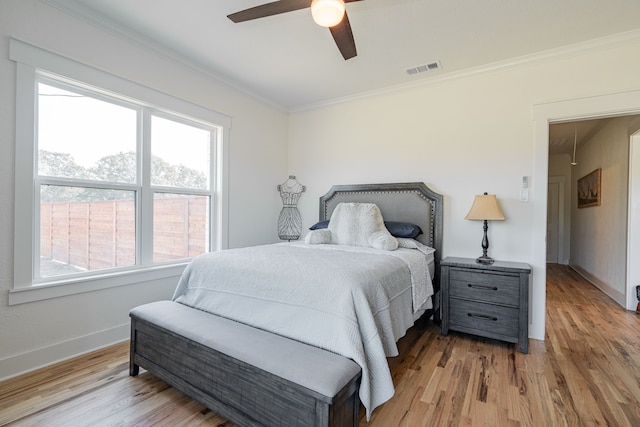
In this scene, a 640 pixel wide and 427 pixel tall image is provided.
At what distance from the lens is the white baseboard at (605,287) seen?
12.0 feet

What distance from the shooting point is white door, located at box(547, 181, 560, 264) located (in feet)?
22.1

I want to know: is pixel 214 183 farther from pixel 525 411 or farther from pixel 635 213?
pixel 635 213

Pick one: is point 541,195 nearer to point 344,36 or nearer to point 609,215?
point 344,36

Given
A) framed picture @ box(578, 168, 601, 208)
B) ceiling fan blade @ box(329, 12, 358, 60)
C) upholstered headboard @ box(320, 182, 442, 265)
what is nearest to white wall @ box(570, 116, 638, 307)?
framed picture @ box(578, 168, 601, 208)

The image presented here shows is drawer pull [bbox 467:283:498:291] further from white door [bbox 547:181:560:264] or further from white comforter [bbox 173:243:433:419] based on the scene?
white door [bbox 547:181:560:264]

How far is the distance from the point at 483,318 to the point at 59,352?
11.4 ft

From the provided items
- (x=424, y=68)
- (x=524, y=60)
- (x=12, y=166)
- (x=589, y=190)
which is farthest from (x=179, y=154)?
(x=589, y=190)

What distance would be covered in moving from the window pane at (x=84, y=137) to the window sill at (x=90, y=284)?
0.83m

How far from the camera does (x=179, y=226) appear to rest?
10.3ft

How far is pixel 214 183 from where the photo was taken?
3.46 m

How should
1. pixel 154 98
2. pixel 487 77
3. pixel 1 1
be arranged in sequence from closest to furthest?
pixel 1 1 < pixel 154 98 < pixel 487 77

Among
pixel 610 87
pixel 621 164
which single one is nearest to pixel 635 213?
pixel 621 164

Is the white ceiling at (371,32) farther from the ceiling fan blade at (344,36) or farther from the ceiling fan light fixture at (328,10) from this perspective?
the ceiling fan light fixture at (328,10)

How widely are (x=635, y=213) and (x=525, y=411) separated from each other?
329 cm
